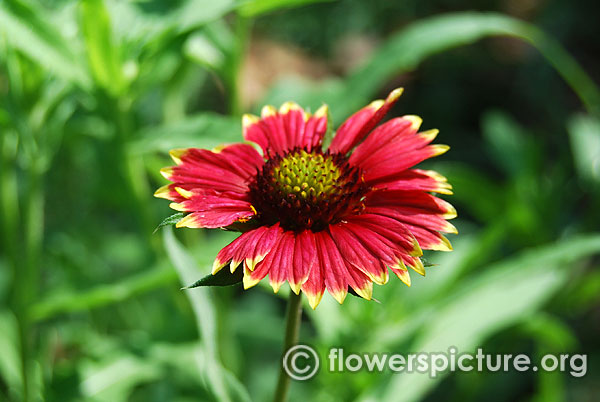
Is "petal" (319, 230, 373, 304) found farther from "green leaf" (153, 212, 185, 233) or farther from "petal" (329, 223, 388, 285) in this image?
"green leaf" (153, 212, 185, 233)

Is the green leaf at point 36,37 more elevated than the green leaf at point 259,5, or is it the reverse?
the green leaf at point 259,5

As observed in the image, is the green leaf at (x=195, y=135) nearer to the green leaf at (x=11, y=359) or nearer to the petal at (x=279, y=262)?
the petal at (x=279, y=262)

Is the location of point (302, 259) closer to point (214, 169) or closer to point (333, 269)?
point (333, 269)

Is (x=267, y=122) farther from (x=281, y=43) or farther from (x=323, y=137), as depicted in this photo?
(x=281, y=43)

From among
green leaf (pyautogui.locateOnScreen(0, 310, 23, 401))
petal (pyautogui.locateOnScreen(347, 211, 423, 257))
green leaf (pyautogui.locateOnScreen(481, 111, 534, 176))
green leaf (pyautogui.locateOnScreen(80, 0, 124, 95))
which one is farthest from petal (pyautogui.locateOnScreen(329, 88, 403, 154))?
green leaf (pyautogui.locateOnScreen(481, 111, 534, 176))

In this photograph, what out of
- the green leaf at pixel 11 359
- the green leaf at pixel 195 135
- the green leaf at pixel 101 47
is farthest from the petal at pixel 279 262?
the green leaf at pixel 11 359

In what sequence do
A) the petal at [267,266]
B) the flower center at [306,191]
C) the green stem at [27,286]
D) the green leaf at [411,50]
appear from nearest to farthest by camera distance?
1. the petal at [267,266]
2. the flower center at [306,191]
3. the green stem at [27,286]
4. the green leaf at [411,50]
